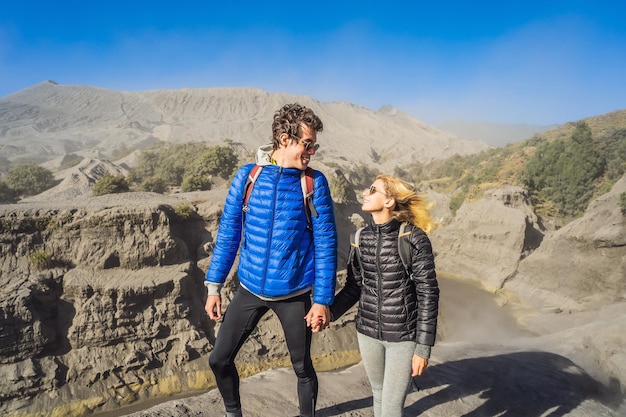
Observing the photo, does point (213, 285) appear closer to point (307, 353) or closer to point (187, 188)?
point (307, 353)

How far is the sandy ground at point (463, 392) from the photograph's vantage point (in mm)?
4238

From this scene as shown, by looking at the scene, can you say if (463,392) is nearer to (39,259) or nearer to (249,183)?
(249,183)

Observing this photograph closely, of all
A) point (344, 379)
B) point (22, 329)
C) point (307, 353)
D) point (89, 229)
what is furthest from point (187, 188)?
point (307, 353)

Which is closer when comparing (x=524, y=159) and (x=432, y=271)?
(x=432, y=271)

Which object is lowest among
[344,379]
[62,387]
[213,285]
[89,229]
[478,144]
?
[62,387]

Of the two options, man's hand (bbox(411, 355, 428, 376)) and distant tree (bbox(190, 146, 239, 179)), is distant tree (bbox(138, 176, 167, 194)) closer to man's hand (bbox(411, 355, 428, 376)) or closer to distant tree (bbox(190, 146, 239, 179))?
distant tree (bbox(190, 146, 239, 179))

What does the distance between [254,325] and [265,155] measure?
54.7 inches

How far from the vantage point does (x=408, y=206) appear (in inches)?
109

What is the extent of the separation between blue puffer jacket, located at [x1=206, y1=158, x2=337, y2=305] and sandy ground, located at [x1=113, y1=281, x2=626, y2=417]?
2370mm

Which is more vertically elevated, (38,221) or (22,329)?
(38,221)

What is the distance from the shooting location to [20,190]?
95.8 feet

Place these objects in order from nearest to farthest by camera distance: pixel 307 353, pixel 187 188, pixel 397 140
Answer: pixel 307 353
pixel 187 188
pixel 397 140

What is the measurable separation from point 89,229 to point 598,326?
15.8 metres

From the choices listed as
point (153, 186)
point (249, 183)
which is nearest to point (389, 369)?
point (249, 183)
